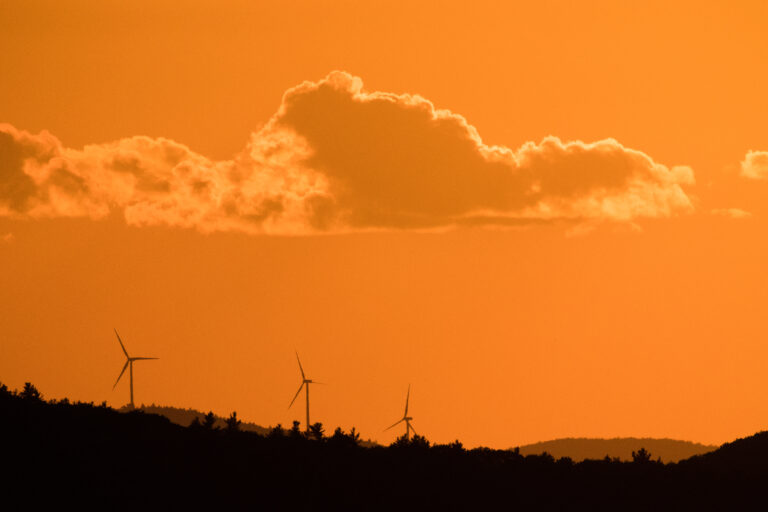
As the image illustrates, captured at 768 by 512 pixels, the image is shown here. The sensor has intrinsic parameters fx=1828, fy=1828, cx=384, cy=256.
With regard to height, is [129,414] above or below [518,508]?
above

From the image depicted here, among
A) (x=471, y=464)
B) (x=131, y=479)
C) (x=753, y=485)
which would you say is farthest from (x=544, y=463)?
(x=131, y=479)

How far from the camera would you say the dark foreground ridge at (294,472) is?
88062 millimetres

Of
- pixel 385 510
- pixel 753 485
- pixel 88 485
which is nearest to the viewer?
pixel 88 485

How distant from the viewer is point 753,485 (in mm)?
102000

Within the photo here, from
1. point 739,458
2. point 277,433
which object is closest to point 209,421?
point 277,433

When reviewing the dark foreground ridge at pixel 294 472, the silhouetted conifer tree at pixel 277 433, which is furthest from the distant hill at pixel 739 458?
the silhouetted conifer tree at pixel 277 433

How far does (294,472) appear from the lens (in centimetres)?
9462

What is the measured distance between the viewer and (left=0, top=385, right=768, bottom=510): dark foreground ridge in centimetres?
8806

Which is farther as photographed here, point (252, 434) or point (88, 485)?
point (252, 434)

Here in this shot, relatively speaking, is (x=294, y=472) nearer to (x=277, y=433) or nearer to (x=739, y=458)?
(x=277, y=433)

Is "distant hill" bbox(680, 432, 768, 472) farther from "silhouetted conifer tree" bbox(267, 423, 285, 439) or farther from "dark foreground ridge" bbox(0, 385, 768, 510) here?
"silhouetted conifer tree" bbox(267, 423, 285, 439)

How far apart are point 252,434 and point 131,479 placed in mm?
15530

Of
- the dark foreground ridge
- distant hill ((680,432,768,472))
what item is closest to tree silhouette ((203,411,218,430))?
the dark foreground ridge

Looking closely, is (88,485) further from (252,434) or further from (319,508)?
(252,434)
